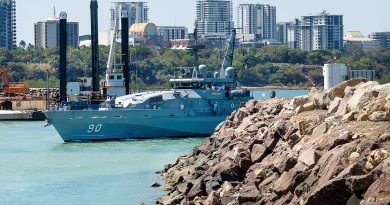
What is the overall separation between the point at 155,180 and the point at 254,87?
116 m

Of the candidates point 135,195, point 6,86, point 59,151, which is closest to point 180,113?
point 59,151

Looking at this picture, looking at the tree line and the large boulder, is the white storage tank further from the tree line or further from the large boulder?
the tree line

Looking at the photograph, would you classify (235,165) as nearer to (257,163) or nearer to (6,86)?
(257,163)

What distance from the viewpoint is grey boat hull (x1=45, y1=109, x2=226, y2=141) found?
203 ft

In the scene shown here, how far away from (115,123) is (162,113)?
2427 millimetres

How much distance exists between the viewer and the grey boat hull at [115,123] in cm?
6194

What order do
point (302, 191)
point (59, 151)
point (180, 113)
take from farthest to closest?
point (180, 113) < point (59, 151) < point (302, 191)

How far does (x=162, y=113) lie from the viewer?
62.7 metres

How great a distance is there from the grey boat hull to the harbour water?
1006 mm

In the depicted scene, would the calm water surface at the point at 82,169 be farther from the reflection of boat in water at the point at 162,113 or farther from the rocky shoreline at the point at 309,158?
the rocky shoreline at the point at 309,158

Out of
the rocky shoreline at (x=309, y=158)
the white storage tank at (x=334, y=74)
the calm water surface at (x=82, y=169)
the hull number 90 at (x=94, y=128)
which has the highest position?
the white storage tank at (x=334, y=74)

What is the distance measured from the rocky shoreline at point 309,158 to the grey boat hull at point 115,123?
26.1 meters

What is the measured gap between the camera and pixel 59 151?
55.8 meters

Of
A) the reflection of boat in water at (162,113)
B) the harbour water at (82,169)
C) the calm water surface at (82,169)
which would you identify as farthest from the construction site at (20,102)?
the reflection of boat in water at (162,113)
